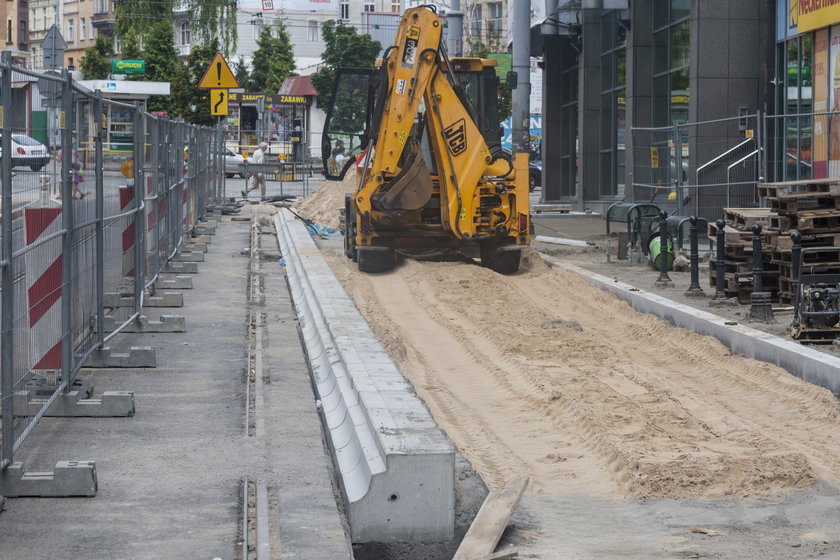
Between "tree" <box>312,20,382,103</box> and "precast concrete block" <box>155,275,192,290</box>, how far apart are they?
6707 cm

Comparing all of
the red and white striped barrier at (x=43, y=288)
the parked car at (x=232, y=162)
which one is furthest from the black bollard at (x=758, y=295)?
the parked car at (x=232, y=162)

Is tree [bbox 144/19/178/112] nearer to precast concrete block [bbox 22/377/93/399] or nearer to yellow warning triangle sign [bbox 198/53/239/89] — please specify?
yellow warning triangle sign [bbox 198/53/239/89]

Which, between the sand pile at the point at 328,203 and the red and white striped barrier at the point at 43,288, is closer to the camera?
the red and white striped barrier at the point at 43,288

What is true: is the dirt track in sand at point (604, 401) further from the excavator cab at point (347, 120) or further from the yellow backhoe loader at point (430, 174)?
the excavator cab at point (347, 120)

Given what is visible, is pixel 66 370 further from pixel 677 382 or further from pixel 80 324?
pixel 677 382

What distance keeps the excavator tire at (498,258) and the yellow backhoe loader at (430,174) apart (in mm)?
14

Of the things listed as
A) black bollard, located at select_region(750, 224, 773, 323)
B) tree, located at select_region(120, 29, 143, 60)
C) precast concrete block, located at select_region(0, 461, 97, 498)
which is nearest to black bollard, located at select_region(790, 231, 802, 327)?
black bollard, located at select_region(750, 224, 773, 323)

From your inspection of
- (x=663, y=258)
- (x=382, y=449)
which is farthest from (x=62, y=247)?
(x=663, y=258)

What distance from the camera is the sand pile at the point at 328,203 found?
2998 centimetres

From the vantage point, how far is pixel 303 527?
19.4ft

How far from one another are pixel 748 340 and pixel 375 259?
7.58 metres

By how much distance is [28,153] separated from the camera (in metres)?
6.93

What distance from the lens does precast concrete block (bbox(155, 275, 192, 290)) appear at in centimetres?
1505

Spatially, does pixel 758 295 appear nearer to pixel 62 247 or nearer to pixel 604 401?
pixel 604 401
